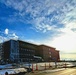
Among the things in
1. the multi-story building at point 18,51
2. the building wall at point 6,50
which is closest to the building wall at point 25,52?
the multi-story building at point 18,51

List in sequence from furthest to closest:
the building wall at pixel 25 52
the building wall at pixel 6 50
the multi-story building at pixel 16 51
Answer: the building wall at pixel 25 52 < the building wall at pixel 6 50 < the multi-story building at pixel 16 51

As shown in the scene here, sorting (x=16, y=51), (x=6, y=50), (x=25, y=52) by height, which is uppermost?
(x=6, y=50)

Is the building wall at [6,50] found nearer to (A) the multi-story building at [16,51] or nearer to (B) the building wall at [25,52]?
(A) the multi-story building at [16,51]

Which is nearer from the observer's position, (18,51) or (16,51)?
(16,51)

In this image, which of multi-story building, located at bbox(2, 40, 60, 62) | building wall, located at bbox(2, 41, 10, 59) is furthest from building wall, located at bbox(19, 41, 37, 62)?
building wall, located at bbox(2, 41, 10, 59)

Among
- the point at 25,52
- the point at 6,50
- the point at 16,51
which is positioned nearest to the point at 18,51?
the point at 16,51

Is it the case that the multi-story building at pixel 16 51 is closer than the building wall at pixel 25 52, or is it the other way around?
the multi-story building at pixel 16 51

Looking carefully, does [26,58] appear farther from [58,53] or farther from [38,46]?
[58,53]

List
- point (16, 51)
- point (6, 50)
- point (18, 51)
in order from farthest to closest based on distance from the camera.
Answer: point (6, 50) < point (18, 51) < point (16, 51)

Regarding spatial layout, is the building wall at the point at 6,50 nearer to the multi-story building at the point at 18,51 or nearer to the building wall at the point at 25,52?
the multi-story building at the point at 18,51

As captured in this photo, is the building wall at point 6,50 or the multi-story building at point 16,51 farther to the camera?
the building wall at point 6,50

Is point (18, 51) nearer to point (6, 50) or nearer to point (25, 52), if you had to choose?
point (25, 52)

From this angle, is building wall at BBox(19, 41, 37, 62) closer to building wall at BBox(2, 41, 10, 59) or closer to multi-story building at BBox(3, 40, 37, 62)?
multi-story building at BBox(3, 40, 37, 62)

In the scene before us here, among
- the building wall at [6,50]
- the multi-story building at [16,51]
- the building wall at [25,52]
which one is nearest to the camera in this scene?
the multi-story building at [16,51]
